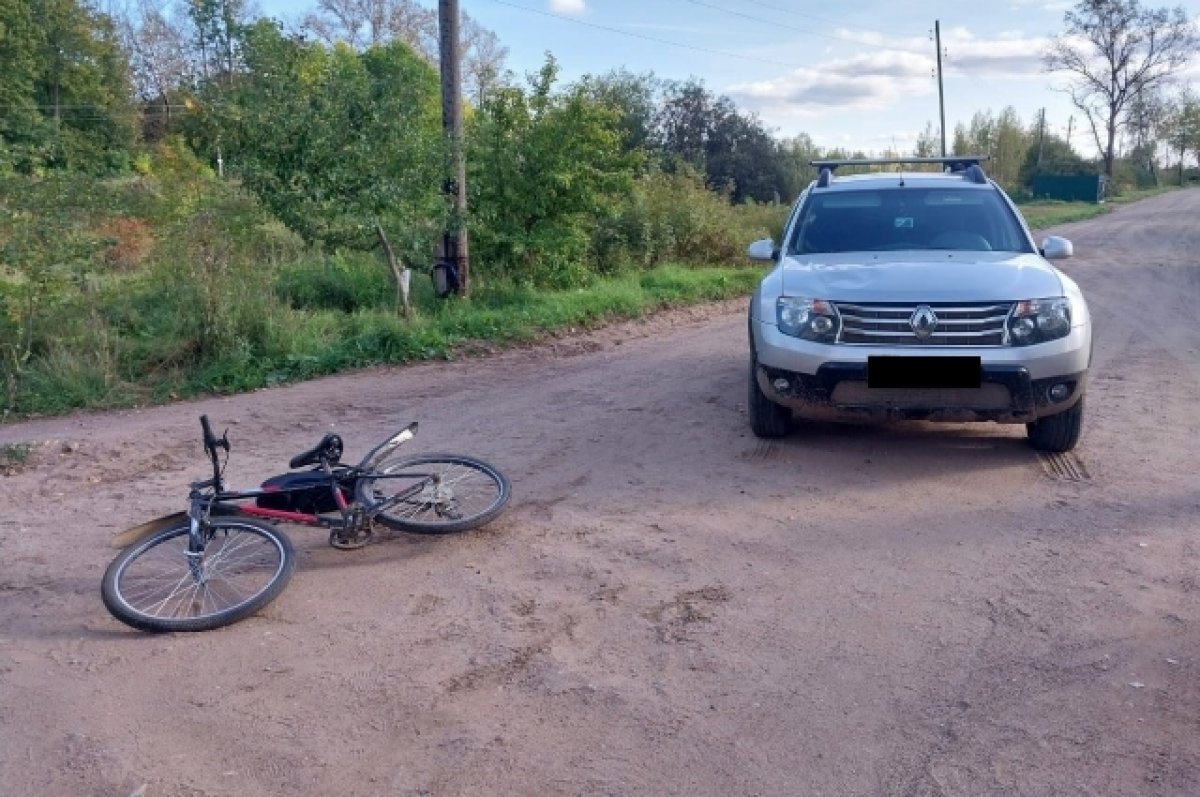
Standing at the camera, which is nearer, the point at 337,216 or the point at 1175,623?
the point at 1175,623

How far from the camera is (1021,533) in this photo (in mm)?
5359

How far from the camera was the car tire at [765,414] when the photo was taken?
6.96 m

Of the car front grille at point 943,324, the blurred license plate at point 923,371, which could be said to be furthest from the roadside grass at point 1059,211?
the blurred license plate at point 923,371

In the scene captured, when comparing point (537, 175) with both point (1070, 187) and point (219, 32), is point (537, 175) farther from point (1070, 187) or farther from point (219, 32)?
point (1070, 187)

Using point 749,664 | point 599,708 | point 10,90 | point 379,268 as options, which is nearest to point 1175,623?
point 749,664

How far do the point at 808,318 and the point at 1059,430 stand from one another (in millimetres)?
1662

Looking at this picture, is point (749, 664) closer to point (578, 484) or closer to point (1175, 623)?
point (1175, 623)

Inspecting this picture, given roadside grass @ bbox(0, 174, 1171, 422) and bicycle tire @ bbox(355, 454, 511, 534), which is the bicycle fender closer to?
bicycle tire @ bbox(355, 454, 511, 534)

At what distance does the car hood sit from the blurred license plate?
13.9 inches

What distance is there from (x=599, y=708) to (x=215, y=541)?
206cm

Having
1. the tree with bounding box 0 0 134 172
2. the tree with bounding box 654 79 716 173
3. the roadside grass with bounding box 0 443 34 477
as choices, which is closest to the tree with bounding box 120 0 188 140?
the tree with bounding box 0 0 134 172

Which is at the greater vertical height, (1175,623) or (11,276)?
(11,276)

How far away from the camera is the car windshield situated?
738 cm

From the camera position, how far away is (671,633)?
432 cm
